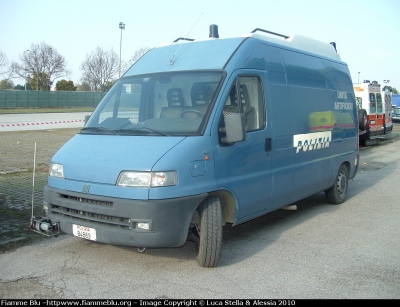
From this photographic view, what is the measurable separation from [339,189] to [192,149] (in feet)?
16.1

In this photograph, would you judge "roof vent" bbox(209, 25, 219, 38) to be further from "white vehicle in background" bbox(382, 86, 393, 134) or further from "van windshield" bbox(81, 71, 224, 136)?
"white vehicle in background" bbox(382, 86, 393, 134)

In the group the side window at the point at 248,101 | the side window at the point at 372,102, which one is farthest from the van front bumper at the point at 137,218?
the side window at the point at 372,102

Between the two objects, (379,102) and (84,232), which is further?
(379,102)

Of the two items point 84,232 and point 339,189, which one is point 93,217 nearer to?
point 84,232

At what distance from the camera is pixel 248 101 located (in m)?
6.04

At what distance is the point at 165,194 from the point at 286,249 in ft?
7.16

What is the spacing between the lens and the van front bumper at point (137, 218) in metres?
4.72

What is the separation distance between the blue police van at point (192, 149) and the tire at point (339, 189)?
4.72 feet

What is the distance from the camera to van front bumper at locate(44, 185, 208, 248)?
4.72 m

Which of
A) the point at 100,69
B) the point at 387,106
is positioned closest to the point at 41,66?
the point at 100,69

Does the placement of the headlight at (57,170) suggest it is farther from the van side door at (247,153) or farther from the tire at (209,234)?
the van side door at (247,153)

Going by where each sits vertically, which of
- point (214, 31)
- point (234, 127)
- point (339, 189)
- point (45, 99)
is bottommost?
point (339, 189)

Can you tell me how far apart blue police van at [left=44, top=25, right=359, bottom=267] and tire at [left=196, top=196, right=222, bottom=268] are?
0.5 inches

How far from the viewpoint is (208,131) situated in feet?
17.2
